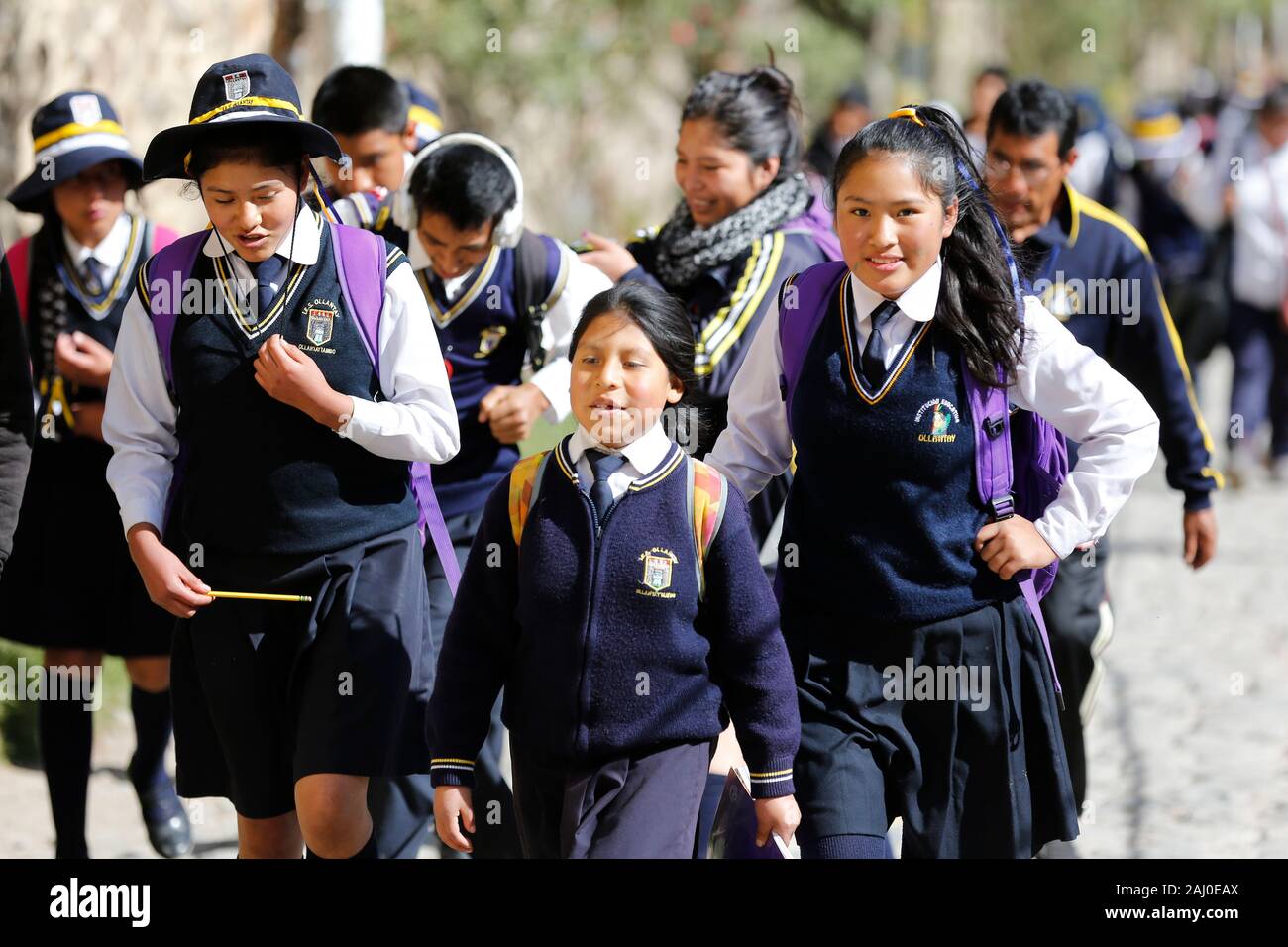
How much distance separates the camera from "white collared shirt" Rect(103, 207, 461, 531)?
150 inches

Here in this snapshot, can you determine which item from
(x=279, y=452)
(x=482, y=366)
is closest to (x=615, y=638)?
(x=279, y=452)

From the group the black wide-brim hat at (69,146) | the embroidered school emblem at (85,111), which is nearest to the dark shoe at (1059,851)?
the black wide-brim hat at (69,146)

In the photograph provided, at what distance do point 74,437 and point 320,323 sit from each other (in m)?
1.70

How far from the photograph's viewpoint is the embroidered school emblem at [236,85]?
3.79 meters

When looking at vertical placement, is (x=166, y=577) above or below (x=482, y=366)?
below

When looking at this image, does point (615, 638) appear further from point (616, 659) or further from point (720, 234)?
point (720, 234)

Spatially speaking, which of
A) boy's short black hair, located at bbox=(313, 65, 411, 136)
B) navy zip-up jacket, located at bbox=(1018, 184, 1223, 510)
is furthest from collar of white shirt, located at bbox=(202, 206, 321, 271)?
navy zip-up jacket, located at bbox=(1018, 184, 1223, 510)

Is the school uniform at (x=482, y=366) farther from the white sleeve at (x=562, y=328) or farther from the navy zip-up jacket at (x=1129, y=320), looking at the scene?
the navy zip-up jacket at (x=1129, y=320)

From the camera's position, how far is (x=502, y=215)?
4641mm

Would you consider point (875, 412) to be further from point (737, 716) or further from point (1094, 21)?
point (1094, 21)

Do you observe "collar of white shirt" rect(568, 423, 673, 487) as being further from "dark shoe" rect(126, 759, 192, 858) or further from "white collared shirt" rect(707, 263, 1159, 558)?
"dark shoe" rect(126, 759, 192, 858)

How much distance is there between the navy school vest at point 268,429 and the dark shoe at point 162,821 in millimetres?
1961
